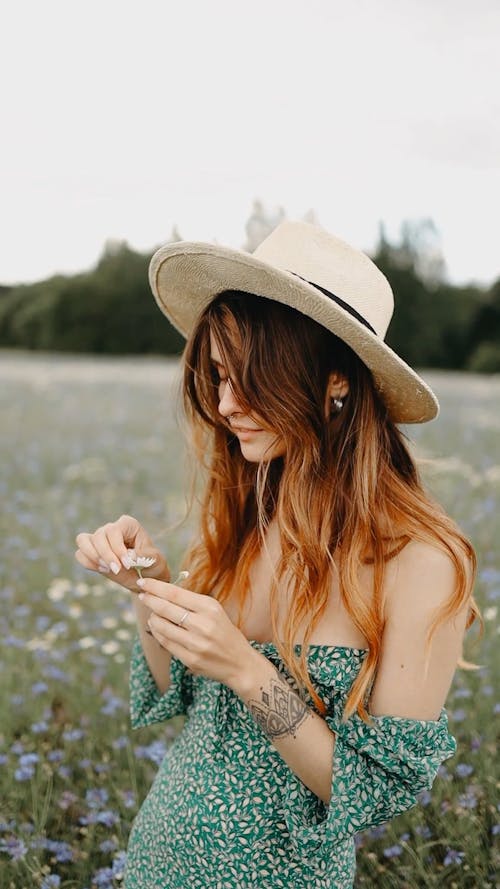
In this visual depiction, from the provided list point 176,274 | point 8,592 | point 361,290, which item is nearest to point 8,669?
point 8,592

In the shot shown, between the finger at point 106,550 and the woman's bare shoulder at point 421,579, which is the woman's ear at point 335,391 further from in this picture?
the finger at point 106,550

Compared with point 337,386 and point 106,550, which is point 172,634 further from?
point 337,386

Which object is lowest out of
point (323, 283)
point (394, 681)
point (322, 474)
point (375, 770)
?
point (375, 770)

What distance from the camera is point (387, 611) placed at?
165cm

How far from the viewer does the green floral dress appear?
1.60 metres

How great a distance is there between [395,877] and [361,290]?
5.11ft

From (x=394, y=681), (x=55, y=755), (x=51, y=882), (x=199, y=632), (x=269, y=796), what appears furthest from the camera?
(x=55, y=755)

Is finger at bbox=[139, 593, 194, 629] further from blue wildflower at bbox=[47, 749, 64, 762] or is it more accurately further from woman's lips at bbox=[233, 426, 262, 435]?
blue wildflower at bbox=[47, 749, 64, 762]

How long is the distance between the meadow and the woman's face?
44cm

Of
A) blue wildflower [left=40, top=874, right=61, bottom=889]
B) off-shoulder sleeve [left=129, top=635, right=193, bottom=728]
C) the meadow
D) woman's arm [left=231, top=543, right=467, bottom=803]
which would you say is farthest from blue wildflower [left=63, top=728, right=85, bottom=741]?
woman's arm [left=231, top=543, right=467, bottom=803]

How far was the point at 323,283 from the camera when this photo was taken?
1739mm

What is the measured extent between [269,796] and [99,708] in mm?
1631

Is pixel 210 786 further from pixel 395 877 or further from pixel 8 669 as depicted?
pixel 8 669

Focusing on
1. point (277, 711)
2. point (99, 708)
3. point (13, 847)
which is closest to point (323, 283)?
point (277, 711)
